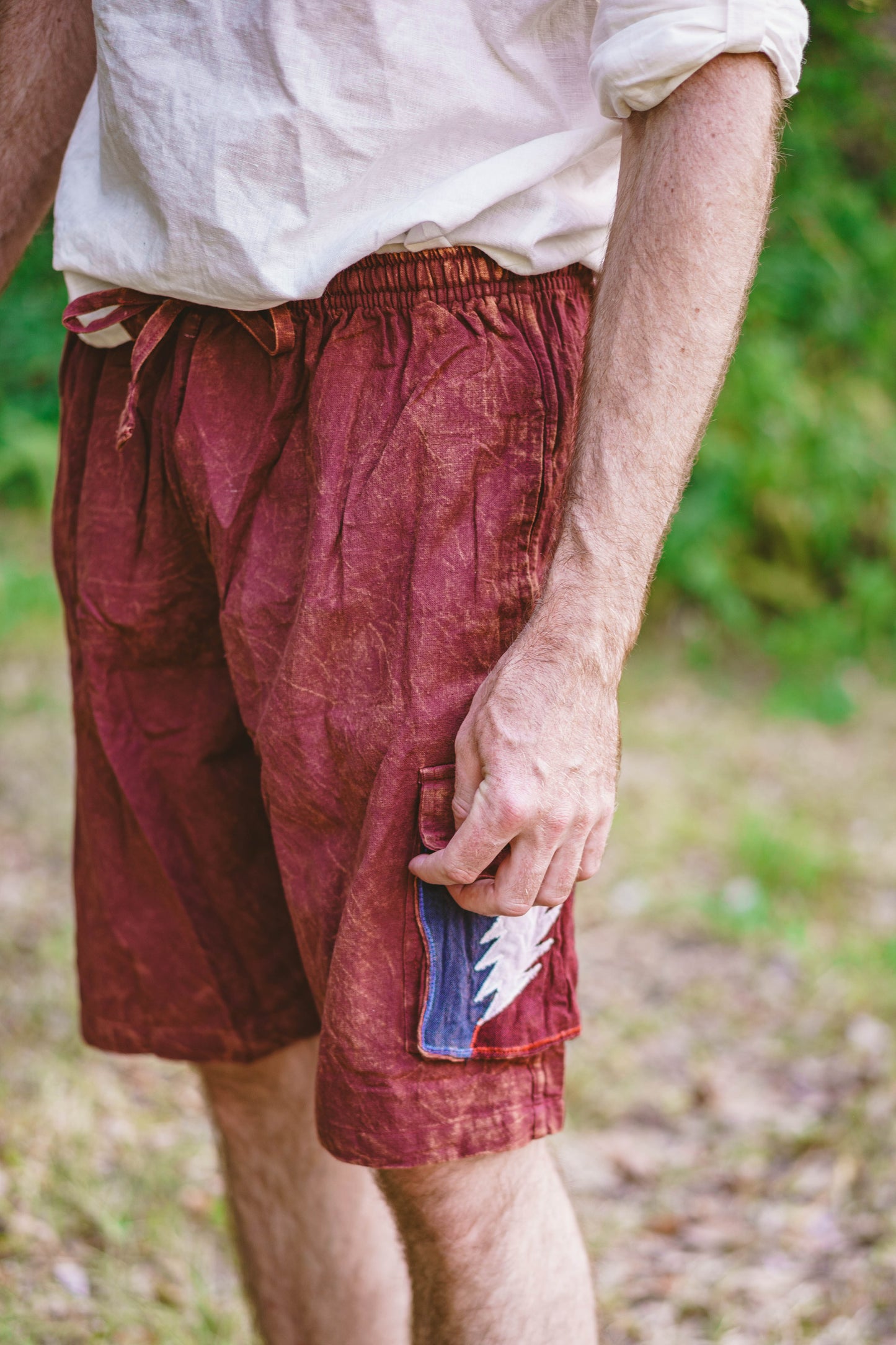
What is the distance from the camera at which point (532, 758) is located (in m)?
0.87

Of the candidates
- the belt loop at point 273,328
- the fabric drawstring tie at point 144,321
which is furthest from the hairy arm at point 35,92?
the belt loop at point 273,328

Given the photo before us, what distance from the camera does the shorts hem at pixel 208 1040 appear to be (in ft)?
4.28

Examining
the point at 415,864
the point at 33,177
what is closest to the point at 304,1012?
the point at 415,864

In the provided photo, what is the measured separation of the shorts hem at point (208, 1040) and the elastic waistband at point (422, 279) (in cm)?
79

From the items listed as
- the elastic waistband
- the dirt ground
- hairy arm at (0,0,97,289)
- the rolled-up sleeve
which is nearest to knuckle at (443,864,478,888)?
the elastic waistband

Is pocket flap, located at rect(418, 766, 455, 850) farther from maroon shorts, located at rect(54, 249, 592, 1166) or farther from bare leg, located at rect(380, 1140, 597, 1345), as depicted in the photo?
bare leg, located at rect(380, 1140, 597, 1345)

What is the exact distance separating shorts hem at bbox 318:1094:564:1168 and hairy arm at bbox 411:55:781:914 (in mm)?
193

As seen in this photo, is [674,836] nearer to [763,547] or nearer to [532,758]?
[763,547]

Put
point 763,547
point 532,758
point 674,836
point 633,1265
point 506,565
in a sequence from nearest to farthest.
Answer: point 532,758, point 506,565, point 633,1265, point 674,836, point 763,547

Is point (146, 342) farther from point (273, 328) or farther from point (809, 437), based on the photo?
point (809, 437)

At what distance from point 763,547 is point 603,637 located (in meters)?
4.75

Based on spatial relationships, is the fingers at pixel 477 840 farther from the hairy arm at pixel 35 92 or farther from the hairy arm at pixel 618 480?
the hairy arm at pixel 35 92

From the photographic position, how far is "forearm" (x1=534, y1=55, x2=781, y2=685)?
35.1 inches

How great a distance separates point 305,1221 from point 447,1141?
0.62m
